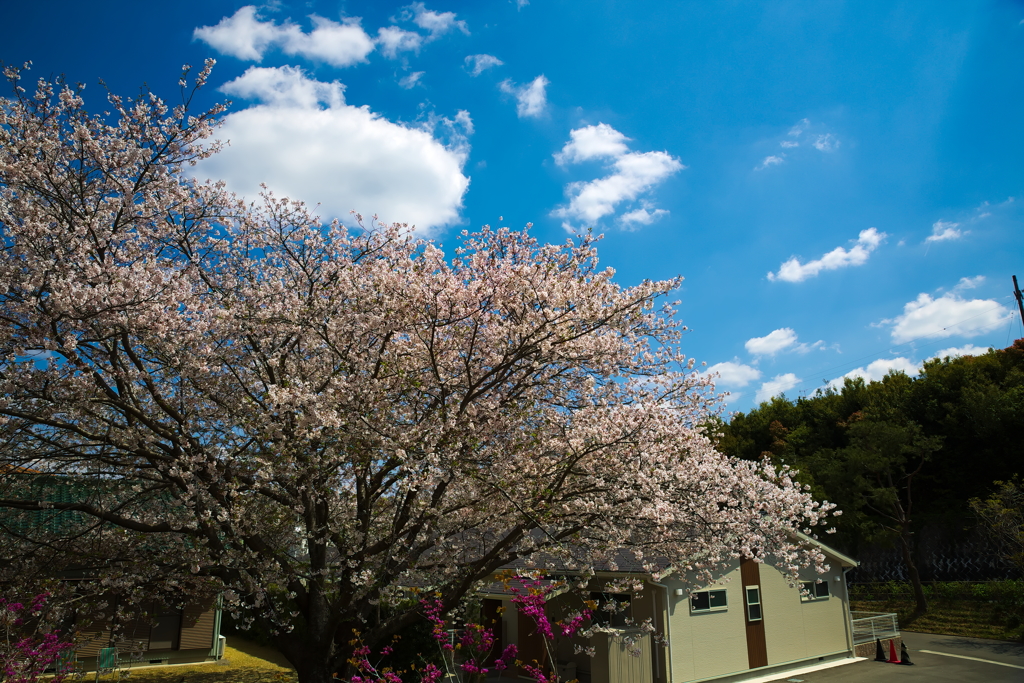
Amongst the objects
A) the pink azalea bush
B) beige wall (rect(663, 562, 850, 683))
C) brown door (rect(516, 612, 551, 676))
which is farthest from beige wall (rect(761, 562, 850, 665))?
the pink azalea bush

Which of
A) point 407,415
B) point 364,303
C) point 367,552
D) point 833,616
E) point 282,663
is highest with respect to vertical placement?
point 364,303

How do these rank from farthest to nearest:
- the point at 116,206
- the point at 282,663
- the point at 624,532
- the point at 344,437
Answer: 1. the point at 282,663
2. the point at 624,532
3. the point at 116,206
4. the point at 344,437

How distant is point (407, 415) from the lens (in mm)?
8367

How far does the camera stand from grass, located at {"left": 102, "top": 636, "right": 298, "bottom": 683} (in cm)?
1437

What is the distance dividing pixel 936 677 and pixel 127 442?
19.5m

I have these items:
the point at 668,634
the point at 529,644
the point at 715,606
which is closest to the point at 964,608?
the point at 715,606

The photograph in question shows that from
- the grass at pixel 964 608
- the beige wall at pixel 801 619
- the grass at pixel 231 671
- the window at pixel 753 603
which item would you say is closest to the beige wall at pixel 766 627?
the beige wall at pixel 801 619

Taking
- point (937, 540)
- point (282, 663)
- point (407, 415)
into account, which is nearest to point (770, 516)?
point (407, 415)

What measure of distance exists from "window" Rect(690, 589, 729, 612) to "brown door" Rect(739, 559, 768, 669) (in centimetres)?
95

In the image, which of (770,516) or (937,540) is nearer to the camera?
(770,516)

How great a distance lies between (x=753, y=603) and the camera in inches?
621

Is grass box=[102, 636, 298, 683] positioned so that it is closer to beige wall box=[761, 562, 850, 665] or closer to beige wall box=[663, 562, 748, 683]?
beige wall box=[663, 562, 748, 683]

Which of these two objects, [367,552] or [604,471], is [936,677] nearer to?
[604,471]

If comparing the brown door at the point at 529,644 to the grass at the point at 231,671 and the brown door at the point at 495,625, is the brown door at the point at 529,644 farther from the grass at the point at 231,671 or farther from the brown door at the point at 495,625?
the grass at the point at 231,671
